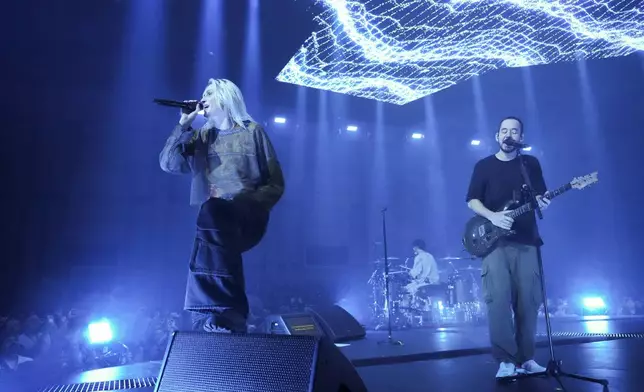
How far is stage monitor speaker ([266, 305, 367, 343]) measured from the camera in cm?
370

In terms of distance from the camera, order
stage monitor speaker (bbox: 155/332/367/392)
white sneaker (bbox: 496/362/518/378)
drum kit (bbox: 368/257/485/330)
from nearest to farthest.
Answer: stage monitor speaker (bbox: 155/332/367/392) → white sneaker (bbox: 496/362/518/378) → drum kit (bbox: 368/257/485/330)

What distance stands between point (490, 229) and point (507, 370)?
0.96m

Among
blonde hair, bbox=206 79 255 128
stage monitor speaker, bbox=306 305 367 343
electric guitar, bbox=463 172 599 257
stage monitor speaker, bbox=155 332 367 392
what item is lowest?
stage monitor speaker, bbox=306 305 367 343

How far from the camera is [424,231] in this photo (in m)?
15.6

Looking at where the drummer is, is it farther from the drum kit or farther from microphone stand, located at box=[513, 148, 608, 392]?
microphone stand, located at box=[513, 148, 608, 392]

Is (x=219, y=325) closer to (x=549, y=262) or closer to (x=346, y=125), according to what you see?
(x=346, y=125)

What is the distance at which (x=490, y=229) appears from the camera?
10.5 feet

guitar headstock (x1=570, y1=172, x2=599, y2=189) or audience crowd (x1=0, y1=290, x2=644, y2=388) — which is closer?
guitar headstock (x1=570, y1=172, x2=599, y2=189)

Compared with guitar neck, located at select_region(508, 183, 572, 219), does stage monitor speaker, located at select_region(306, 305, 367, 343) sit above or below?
below

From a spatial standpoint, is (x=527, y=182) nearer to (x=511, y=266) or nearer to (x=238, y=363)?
(x=511, y=266)

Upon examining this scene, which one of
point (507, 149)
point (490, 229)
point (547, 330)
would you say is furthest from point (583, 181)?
point (547, 330)

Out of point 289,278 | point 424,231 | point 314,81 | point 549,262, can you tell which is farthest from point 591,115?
point 289,278

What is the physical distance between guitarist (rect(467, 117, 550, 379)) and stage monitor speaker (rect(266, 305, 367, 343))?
Result: 59.1 inches

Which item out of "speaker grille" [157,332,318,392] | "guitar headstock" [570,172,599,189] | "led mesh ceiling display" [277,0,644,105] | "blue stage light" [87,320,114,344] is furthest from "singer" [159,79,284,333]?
"led mesh ceiling display" [277,0,644,105]
